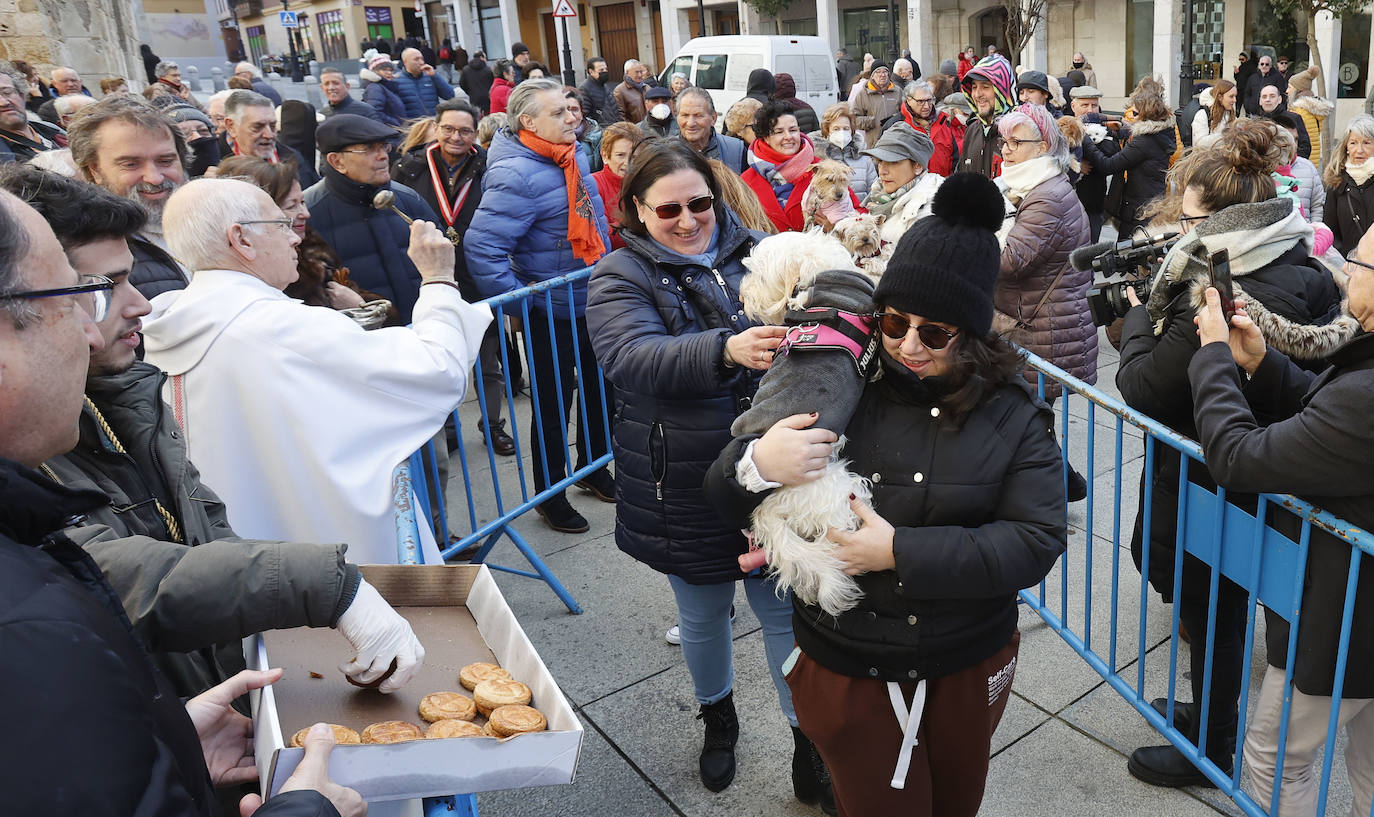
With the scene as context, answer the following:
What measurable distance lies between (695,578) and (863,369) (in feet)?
3.57

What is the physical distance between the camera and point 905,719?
223cm

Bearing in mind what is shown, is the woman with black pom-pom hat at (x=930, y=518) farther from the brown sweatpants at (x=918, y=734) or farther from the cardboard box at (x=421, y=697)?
the cardboard box at (x=421, y=697)

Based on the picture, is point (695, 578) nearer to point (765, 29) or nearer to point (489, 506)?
point (489, 506)

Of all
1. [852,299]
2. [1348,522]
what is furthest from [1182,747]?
[852,299]

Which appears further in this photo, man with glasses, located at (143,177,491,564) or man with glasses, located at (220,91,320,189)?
man with glasses, located at (220,91,320,189)

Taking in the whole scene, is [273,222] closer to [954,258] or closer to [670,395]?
[670,395]

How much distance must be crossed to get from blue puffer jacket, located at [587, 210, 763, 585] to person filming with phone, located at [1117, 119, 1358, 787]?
1.26 m

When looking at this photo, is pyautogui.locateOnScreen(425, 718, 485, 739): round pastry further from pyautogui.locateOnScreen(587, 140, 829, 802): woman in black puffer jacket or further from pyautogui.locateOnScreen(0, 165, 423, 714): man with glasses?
pyautogui.locateOnScreen(587, 140, 829, 802): woman in black puffer jacket

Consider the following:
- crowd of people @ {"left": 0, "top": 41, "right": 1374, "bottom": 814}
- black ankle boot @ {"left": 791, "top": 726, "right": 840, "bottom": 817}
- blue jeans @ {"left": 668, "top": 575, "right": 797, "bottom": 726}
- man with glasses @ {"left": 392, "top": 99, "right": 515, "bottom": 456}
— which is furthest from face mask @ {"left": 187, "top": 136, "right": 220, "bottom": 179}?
black ankle boot @ {"left": 791, "top": 726, "right": 840, "bottom": 817}

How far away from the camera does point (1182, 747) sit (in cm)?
285

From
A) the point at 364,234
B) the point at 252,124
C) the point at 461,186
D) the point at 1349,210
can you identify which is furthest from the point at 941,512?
the point at 1349,210

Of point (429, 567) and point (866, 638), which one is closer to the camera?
point (429, 567)

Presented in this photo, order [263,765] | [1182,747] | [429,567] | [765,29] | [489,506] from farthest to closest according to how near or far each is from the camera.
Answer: [765,29]
[489,506]
[1182,747]
[429,567]
[263,765]

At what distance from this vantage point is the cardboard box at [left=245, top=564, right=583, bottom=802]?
1.46 metres
